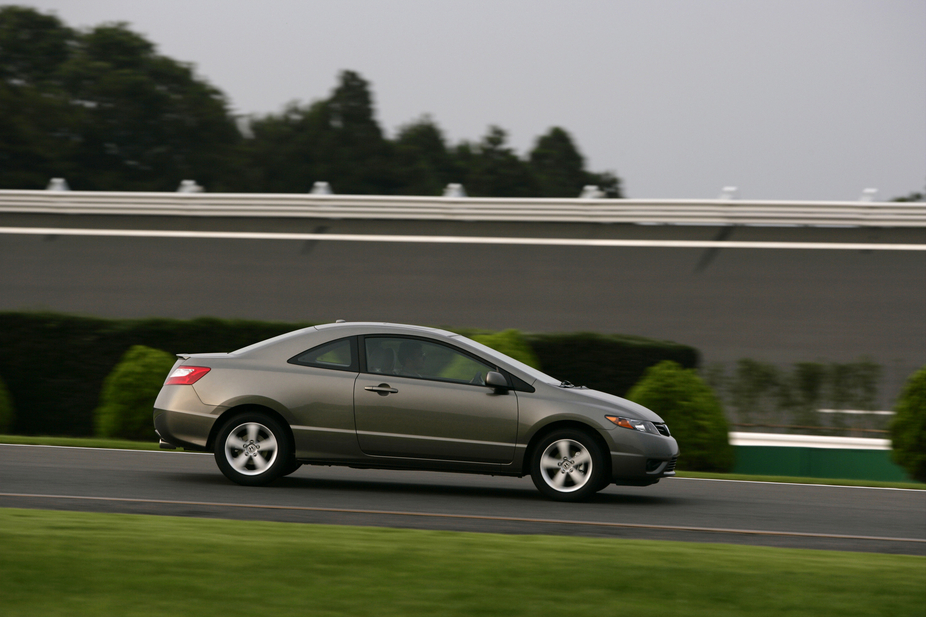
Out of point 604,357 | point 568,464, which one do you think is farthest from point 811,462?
point 568,464

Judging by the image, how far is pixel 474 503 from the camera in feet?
30.6

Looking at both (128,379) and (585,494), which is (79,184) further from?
(585,494)

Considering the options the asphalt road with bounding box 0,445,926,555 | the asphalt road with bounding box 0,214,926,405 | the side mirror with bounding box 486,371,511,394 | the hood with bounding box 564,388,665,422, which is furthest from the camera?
the asphalt road with bounding box 0,214,926,405

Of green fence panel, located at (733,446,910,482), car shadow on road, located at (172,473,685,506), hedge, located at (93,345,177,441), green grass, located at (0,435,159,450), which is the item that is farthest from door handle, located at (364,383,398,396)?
green fence panel, located at (733,446,910,482)

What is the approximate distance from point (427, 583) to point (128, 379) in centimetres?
1107

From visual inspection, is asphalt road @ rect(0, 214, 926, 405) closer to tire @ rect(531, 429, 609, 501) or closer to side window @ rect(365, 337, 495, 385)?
tire @ rect(531, 429, 609, 501)

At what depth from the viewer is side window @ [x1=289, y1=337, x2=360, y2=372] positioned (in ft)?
32.3

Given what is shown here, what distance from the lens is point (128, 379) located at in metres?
15.7

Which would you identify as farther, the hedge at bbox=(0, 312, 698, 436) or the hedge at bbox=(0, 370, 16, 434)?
the hedge at bbox=(0, 312, 698, 436)

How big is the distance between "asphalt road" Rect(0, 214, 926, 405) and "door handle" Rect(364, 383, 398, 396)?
37.5ft

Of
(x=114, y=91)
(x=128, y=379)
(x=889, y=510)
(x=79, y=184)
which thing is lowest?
(x=889, y=510)

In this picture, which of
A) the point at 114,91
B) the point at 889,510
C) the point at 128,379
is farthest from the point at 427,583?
the point at 114,91

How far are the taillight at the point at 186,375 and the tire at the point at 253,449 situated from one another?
0.54 m

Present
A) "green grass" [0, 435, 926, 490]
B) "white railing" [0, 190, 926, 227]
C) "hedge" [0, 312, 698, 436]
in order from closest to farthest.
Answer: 1. "green grass" [0, 435, 926, 490]
2. "hedge" [0, 312, 698, 436]
3. "white railing" [0, 190, 926, 227]
